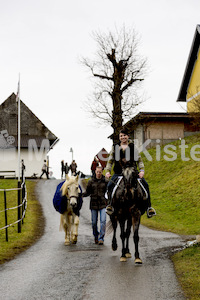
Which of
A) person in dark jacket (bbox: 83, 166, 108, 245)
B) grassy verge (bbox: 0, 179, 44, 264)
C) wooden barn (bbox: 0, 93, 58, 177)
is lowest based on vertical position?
grassy verge (bbox: 0, 179, 44, 264)

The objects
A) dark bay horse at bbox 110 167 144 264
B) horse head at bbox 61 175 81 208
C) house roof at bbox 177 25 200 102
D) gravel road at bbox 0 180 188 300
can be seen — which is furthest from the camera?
house roof at bbox 177 25 200 102

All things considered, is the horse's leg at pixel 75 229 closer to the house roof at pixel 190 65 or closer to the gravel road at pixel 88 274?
the gravel road at pixel 88 274

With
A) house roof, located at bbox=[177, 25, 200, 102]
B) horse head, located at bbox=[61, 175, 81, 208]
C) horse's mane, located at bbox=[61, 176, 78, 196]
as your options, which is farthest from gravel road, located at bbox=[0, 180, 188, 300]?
house roof, located at bbox=[177, 25, 200, 102]

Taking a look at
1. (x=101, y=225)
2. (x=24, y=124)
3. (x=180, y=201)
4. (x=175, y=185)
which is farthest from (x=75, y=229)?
(x=24, y=124)

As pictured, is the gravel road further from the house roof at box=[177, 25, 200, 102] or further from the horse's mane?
the house roof at box=[177, 25, 200, 102]

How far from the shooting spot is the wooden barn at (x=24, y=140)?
53062 millimetres

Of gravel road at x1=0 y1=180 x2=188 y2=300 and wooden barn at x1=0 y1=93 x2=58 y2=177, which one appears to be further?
wooden barn at x1=0 y1=93 x2=58 y2=177

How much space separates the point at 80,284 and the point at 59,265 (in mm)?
1939

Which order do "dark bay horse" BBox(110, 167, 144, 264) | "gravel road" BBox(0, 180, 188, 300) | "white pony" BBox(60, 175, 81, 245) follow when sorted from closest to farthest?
1. "gravel road" BBox(0, 180, 188, 300)
2. "dark bay horse" BBox(110, 167, 144, 264)
3. "white pony" BBox(60, 175, 81, 245)

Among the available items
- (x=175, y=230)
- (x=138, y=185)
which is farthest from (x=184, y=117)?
(x=138, y=185)

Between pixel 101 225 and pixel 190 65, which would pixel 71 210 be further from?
pixel 190 65

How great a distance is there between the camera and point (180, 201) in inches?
981

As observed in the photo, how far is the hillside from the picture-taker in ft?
66.8

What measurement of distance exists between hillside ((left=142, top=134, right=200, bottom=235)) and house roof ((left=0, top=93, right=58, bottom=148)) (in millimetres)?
17579
